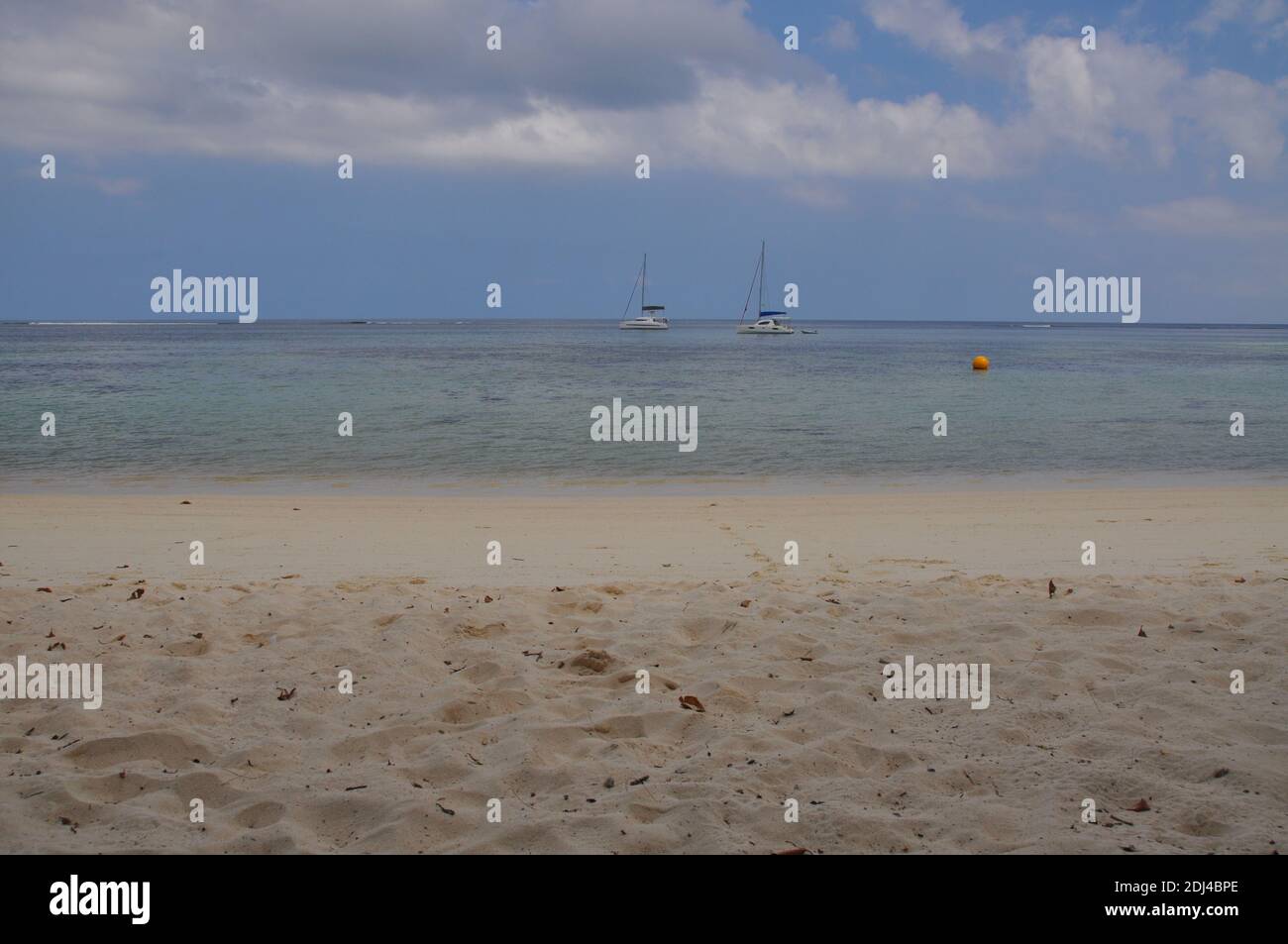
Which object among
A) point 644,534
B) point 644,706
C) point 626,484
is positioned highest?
point 626,484

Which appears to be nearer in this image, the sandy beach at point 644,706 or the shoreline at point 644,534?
the sandy beach at point 644,706

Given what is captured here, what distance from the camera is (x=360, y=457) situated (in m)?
20.1

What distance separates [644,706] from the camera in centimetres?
523

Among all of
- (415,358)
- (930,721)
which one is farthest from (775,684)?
(415,358)

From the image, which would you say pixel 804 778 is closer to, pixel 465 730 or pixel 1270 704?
pixel 465 730

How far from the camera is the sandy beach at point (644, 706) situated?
395 centimetres

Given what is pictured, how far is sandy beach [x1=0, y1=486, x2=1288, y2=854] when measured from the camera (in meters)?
3.95
